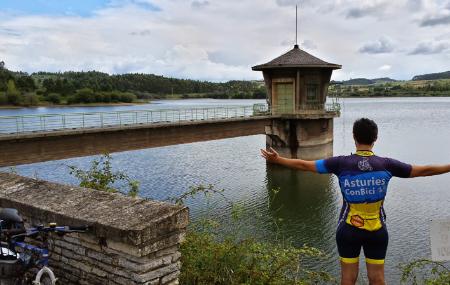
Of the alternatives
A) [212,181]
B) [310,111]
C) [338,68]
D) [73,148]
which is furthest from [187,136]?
[338,68]

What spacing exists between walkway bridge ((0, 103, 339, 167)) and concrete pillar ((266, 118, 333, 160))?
621mm

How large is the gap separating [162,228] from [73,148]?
54.0 feet

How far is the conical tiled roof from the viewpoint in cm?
2869

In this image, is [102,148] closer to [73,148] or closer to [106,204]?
[73,148]

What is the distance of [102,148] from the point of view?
2069 cm

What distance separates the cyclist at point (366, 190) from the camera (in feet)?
Answer: 11.8

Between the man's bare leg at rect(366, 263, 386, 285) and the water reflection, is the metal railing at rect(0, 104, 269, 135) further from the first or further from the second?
the man's bare leg at rect(366, 263, 386, 285)

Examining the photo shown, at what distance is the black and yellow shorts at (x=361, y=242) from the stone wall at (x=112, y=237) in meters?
1.40

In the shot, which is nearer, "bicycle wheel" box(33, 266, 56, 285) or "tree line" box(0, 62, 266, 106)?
"bicycle wheel" box(33, 266, 56, 285)

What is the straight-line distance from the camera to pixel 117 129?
20938mm

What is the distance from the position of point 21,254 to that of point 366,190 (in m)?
3.03

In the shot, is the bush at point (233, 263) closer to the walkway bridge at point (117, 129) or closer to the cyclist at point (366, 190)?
the cyclist at point (366, 190)

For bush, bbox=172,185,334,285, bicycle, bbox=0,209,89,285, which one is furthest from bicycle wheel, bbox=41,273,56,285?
bush, bbox=172,185,334,285

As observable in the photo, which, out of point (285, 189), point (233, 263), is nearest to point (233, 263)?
point (233, 263)
